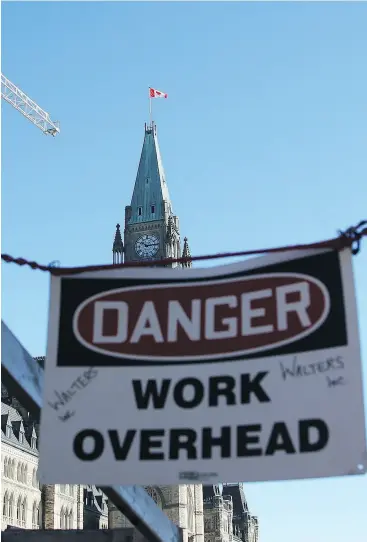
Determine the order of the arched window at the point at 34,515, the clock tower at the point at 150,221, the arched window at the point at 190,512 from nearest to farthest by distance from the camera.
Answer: the arched window at the point at 34,515
the arched window at the point at 190,512
the clock tower at the point at 150,221

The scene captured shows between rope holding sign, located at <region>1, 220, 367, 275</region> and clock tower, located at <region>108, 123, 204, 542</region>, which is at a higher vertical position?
clock tower, located at <region>108, 123, 204, 542</region>

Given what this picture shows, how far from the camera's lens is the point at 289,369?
5973 mm

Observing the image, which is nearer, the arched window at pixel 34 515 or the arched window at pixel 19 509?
the arched window at pixel 19 509

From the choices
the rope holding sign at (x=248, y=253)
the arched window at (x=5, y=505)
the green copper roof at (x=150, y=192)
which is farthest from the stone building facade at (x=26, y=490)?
the rope holding sign at (x=248, y=253)

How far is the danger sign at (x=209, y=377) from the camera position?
5809mm

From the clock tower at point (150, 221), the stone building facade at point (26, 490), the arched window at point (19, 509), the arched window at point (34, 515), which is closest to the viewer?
the stone building facade at point (26, 490)

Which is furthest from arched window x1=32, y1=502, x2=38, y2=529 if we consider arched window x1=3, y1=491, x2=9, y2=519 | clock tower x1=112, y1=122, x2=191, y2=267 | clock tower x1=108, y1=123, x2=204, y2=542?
clock tower x1=112, y1=122, x2=191, y2=267

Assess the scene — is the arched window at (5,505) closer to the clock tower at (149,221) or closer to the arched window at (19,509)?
the arched window at (19,509)

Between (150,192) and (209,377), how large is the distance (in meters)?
98.9

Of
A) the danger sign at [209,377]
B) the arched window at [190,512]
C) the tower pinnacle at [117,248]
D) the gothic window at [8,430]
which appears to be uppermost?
the tower pinnacle at [117,248]

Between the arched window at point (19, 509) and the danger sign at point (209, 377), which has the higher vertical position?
the arched window at point (19, 509)

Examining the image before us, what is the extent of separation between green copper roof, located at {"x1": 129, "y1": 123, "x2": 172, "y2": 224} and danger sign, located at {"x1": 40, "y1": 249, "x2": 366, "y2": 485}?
95.1 m

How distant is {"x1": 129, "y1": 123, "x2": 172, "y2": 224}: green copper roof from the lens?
10238 centimetres

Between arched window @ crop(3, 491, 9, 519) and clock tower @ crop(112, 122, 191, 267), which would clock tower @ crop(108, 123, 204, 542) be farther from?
arched window @ crop(3, 491, 9, 519)
